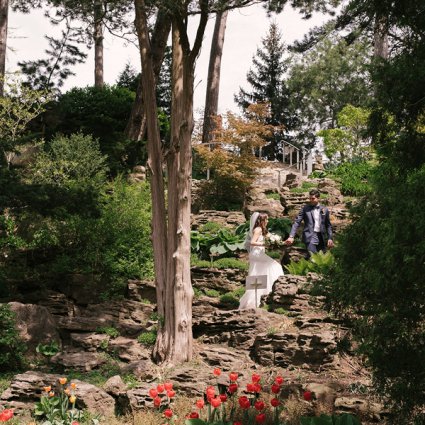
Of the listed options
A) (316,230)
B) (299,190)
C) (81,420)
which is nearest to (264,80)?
(299,190)

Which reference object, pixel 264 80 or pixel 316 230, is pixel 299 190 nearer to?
pixel 316 230

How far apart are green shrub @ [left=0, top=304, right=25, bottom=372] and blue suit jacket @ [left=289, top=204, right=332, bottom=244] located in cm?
542

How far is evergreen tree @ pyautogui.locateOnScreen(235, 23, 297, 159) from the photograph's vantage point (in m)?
40.8

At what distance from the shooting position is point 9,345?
11.3 m

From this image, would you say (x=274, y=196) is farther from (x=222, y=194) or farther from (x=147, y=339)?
(x=147, y=339)

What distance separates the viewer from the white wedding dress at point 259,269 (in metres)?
12.8

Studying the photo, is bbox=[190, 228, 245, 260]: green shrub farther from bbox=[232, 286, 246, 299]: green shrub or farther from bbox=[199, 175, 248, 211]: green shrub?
bbox=[199, 175, 248, 211]: green shrub

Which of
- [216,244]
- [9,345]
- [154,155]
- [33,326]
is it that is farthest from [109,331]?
[216,244]

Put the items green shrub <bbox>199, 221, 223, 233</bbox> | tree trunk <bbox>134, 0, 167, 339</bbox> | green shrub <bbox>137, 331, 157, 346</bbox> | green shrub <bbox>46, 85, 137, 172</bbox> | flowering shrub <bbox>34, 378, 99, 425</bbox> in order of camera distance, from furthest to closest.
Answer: green shrub <bbox>46, 85, 137, 172</bbox>
green shrub <bbox>199, 221, 223, 233</bbox>
green shrub <bbox>137, 331, 157, 346</bbox>
tree trunk <bbox>134, 0, 167, 339</bbox>
flowering shrub <bbox>34, 378, 99, 425</bbox>

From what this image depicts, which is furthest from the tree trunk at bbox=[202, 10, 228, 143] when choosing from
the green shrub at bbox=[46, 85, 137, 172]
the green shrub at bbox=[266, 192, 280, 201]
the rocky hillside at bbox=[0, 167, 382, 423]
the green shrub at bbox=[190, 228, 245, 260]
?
the rocky hillside at bbox=[0, 167, 382, 423]

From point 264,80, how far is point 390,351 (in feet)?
121

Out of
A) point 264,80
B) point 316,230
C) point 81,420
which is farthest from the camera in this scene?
point 264,80

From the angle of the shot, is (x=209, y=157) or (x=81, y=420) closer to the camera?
(x=81, y=420)

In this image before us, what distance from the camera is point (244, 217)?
1861cm
